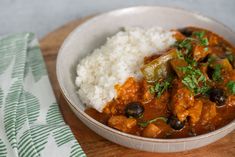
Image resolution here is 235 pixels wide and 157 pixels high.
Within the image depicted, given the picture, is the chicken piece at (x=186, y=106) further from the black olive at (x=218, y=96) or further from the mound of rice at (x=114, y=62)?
the mound of rice at (x=114, y=62)

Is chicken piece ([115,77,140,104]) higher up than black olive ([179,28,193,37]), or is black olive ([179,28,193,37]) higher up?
black olive ([179,28,193,37])

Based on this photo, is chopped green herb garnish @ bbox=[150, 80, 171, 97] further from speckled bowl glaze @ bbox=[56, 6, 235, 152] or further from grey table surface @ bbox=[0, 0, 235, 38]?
grey table surface @ bbox=[0, 0, 235, 38]

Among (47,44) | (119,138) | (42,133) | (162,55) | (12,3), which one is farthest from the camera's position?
(12,3)

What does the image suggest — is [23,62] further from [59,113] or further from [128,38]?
[128,38]

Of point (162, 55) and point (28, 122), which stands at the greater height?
point (162, 55)

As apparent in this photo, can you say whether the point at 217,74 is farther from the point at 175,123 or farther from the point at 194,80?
the point at 175,123

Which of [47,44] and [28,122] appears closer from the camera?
[28,122]

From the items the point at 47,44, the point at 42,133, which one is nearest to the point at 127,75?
the point at 42,133

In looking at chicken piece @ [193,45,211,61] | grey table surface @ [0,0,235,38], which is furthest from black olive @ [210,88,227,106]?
grey table surface @ [0,0,235,38]
